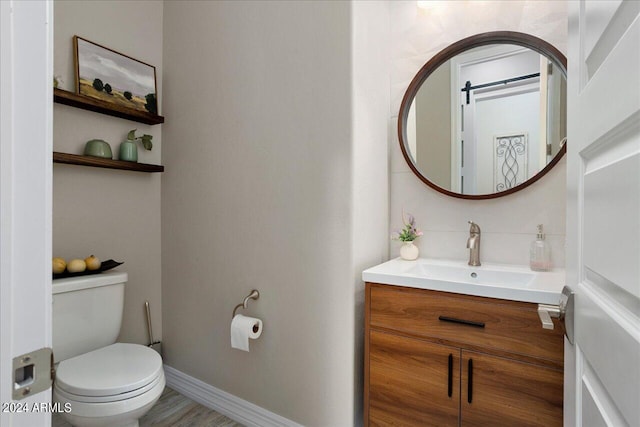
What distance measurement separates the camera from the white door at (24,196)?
439mm

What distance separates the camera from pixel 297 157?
1.64m

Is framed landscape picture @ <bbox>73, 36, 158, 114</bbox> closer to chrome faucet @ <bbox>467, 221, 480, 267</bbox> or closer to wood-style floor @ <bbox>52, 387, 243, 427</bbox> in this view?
wood-style floor @ <bbox>52, 387, 243, 427</bbox>

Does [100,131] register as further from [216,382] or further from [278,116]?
[216,382]

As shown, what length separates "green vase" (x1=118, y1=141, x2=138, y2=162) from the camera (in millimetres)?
2018

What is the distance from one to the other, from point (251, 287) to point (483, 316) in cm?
113

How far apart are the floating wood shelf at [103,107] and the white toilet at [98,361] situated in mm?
928

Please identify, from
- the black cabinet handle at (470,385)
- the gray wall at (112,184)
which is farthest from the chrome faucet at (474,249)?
the gray wall at (112,184)

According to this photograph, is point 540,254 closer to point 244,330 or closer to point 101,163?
point 244,330

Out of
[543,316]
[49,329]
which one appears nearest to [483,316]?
[543,316]

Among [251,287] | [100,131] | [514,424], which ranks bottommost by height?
[514,424]

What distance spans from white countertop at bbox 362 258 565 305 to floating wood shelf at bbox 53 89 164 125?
1.69m

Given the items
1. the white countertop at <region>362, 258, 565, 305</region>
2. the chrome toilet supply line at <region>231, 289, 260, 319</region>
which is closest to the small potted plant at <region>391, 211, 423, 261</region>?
the white countertop at <region>362, 258, 565, 305</region>

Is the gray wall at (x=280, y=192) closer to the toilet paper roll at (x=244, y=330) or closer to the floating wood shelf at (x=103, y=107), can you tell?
the toilet paper roll at (x=244, y=330)

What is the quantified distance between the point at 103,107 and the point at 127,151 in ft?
0.88
